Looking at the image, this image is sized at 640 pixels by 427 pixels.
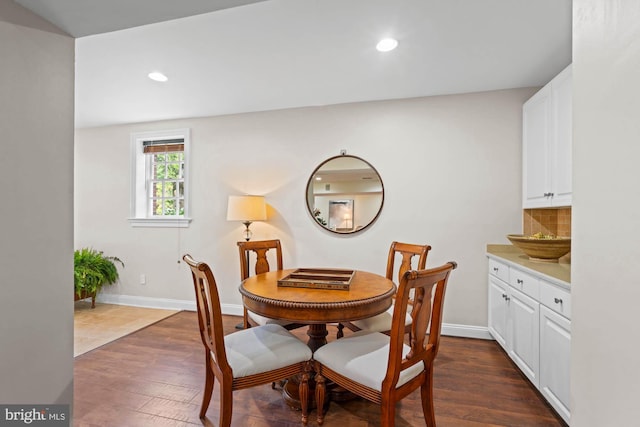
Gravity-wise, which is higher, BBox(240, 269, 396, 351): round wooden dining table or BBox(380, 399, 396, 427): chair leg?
BBox(240, 269, 396, 351): round wooden dining table

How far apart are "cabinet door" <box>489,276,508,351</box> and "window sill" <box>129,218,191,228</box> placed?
353 centimetres

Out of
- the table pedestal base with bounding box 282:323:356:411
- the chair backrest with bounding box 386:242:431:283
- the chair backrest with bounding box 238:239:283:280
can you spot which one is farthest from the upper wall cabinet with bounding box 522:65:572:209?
the chair backrest with bounding box 238:239:283:280

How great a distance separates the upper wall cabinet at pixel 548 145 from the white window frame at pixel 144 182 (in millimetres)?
3790

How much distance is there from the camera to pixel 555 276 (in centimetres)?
189

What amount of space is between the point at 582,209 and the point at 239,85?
2928mm

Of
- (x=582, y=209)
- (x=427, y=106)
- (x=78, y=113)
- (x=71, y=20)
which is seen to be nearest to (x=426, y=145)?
(x=427, y=106)

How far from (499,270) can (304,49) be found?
2.47 metres

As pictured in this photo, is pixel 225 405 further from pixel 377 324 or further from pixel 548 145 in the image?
pixel 548 145

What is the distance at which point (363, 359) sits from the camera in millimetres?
1645

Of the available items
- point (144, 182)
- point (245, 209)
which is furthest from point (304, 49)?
point (144, 182)

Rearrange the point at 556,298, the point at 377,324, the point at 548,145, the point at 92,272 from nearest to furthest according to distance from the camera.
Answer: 1. the point at 556,298
2. the point at 377,324
3. the point at 548,145
4. the point at 92,272

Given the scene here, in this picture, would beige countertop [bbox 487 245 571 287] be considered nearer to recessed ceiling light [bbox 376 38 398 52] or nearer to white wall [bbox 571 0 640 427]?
white wall [bbox 571 0 640 427]

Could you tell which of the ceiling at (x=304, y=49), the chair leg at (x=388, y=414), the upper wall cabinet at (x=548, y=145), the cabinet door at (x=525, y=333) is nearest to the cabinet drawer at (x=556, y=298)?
the cabinet door at (x=525, y=333)

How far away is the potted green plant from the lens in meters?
3.92
